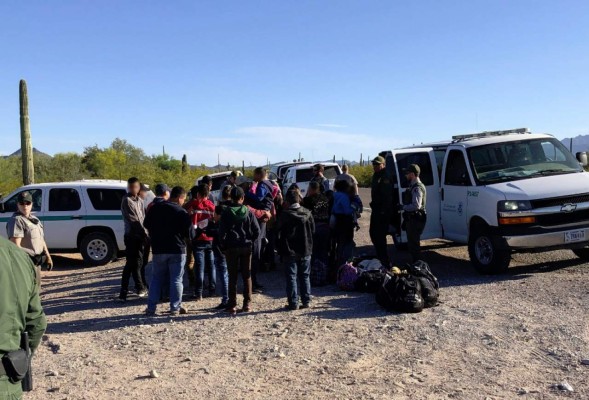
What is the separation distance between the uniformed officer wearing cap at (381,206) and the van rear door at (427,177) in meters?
0.44

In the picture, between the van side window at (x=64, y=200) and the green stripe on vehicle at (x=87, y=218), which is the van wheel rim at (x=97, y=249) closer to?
the green stripe on vehicle at (x=87, y=218)

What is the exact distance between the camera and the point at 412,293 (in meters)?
7.27

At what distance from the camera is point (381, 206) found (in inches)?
381

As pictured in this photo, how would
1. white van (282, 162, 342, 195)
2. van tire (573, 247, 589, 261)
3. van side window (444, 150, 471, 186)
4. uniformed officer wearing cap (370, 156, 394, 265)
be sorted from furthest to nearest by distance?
1. white van (282, 162, 342, 195)
2. van tire (573, 247, 589, 261)
3. van side window (444, 150, 471, 186)
4. uniformed officer wearing cap (370, 156, 394, 265)

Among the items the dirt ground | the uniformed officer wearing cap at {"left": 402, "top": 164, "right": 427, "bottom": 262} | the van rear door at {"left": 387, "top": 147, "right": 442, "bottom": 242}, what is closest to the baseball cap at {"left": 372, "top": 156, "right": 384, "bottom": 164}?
the van rear door at {"left": 387, "top": 147, "right": 442, "bottom": 242}

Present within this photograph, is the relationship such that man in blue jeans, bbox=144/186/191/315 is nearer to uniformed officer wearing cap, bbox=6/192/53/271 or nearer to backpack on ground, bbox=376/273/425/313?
uniformed officer wearing cap, bbox=6/192/53/271

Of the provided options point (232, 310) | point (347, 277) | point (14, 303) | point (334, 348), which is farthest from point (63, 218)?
point (14, 303)

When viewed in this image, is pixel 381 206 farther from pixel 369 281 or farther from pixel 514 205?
pixel 514 205

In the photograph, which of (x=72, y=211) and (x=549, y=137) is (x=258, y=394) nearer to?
(x=549, y=137)

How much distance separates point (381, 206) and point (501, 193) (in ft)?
6.15

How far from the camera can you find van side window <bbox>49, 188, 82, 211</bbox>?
1272 centimetres

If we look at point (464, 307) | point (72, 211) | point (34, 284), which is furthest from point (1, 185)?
point (34, 284)

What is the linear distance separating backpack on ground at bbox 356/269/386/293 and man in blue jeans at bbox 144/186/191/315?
254 centimetres

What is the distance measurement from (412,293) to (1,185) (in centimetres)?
2203
